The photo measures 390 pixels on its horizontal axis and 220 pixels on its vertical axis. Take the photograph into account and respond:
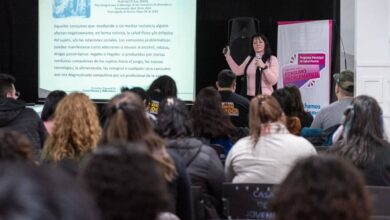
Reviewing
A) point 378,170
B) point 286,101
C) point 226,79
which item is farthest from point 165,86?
point 378,170

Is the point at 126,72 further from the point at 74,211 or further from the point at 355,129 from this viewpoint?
the point at 74,211

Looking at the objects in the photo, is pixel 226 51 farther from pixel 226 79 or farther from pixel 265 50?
pixel 226 79

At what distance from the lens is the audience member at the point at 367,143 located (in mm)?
3131

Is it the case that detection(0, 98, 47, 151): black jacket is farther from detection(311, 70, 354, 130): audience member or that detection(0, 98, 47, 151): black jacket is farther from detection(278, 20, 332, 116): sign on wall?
detection(278, 20, 332, 116): sign on wall

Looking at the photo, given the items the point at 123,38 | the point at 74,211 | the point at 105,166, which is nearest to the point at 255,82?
the point at 123,38

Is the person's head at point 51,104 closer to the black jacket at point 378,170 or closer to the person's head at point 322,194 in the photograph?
the black jacket at point 378,170

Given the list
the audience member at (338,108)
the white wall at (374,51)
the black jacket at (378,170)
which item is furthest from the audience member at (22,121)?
the white wall at (374,51)

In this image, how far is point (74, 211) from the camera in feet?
2.12

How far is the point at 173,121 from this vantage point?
10.2ft

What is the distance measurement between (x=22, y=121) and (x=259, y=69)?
380 centimetres

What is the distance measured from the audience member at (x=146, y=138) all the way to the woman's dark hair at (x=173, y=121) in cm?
52

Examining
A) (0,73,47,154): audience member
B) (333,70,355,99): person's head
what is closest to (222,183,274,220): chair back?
(0,73,47,154): audience member

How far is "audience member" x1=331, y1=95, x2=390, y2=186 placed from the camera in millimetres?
3131

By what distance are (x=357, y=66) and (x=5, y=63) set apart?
493 centimetres
